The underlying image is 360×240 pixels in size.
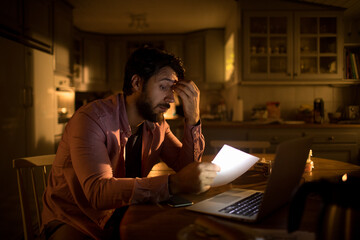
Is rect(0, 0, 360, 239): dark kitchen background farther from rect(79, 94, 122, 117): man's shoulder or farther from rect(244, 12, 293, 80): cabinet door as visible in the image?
rect(79, 94, 122, 117): man's shoulder

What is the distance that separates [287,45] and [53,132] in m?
2.93

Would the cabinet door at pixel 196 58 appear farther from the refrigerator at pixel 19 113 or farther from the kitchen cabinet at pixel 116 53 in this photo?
the refrigerator at pixel 19 113

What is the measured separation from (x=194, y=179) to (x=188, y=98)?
59cm

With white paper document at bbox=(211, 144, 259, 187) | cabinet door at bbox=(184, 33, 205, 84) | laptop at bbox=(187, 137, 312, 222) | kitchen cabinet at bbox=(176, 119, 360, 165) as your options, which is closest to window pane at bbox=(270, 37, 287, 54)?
kitchen cabinet at bbox=(176, 119, 360, 165)

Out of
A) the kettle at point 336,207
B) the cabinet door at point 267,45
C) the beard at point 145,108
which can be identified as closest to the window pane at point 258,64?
the cabinet door at point 267,45

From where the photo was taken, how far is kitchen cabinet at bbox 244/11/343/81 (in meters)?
3.42

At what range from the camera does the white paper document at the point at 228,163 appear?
87 centimetres

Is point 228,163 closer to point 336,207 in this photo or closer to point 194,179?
point 194,179

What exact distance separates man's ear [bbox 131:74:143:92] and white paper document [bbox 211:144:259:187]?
583 mm

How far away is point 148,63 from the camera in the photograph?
4.25 feet

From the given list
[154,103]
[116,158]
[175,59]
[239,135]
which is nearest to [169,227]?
[116,158]

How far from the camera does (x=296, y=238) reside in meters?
0.54

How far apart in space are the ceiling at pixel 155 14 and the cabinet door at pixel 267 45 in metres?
0.42

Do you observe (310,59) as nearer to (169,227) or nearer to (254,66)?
(254,66)
